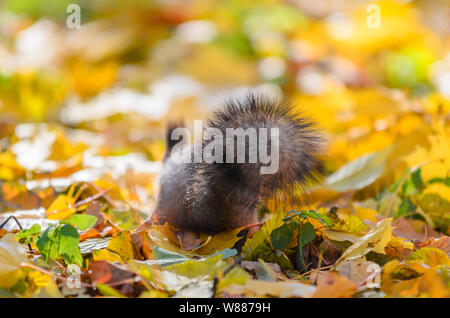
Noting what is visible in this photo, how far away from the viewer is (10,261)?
850 millimetres

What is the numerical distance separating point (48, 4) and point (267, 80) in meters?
2.49

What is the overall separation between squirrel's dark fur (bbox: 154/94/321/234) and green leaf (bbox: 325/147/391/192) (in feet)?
1.44

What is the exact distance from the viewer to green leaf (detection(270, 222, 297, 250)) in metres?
0.96

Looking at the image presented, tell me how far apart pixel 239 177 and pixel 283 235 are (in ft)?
0.56

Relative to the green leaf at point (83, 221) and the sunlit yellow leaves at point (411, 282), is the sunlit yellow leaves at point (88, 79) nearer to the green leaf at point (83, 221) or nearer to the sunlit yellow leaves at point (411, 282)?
the green leaf at point (83, 221)

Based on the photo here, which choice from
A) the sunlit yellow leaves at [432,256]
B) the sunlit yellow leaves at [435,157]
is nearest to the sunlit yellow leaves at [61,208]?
the sunlit yellow leaves at [432,256]

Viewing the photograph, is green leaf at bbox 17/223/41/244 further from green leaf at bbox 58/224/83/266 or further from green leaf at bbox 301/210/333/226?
green leaf at bbox 301/210/333/226

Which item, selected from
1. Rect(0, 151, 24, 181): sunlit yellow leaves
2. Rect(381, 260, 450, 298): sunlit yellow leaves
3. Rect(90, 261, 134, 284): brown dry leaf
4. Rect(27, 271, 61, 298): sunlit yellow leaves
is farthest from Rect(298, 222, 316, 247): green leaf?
Rect(0, 151, 24, 181): sunlit yellow leaves

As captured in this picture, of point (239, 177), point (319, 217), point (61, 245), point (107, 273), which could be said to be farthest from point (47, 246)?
point (319, 217)

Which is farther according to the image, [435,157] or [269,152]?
[435,157]

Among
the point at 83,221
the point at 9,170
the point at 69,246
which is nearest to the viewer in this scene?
the point at 69,246

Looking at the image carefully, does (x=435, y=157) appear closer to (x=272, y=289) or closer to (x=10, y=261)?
(x=272, y=289)

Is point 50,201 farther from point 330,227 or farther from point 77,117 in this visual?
point 77,117

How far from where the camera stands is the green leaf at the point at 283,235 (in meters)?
0.96
